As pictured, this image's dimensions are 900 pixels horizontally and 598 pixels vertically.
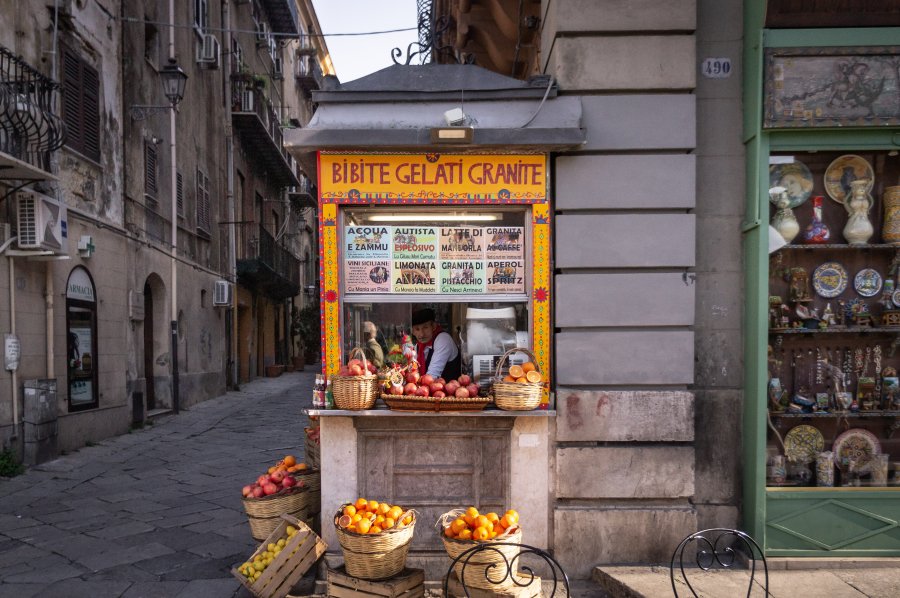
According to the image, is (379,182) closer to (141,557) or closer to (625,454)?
(625,454)

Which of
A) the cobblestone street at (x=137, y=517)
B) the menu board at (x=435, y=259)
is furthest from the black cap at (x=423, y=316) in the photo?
the cobblestone street at (x=137, y=517)

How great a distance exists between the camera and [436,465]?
438 centimetres

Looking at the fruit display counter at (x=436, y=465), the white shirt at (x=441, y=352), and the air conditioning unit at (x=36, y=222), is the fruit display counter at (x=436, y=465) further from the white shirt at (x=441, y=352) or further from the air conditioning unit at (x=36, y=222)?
the air conditioning unit at (x=36, y=222)

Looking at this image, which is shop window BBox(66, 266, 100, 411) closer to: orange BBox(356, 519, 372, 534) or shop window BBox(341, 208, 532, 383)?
shop window BBox(341, 208, 532, 383)

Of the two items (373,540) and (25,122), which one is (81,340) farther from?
(373,540)

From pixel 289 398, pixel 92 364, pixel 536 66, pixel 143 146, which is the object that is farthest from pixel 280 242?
pixel 536 66

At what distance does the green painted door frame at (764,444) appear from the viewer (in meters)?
4.36

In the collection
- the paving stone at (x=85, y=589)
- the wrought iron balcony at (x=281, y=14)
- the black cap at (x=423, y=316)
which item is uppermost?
the wrought iron balcony at (x=281, y=14)

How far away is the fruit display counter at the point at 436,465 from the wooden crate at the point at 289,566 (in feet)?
1.27

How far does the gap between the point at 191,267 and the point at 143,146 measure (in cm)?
349

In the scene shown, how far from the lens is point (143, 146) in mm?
11609

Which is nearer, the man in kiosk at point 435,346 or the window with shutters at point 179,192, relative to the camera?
the man in kiosk at point 435,346

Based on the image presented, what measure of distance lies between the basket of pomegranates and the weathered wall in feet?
2.17

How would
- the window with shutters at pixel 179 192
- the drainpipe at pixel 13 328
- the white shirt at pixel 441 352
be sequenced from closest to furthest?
the white shirt at pixel 441 352 → the drainpipe at pixel 13 328 → the window with shutters at pixel 179 192
